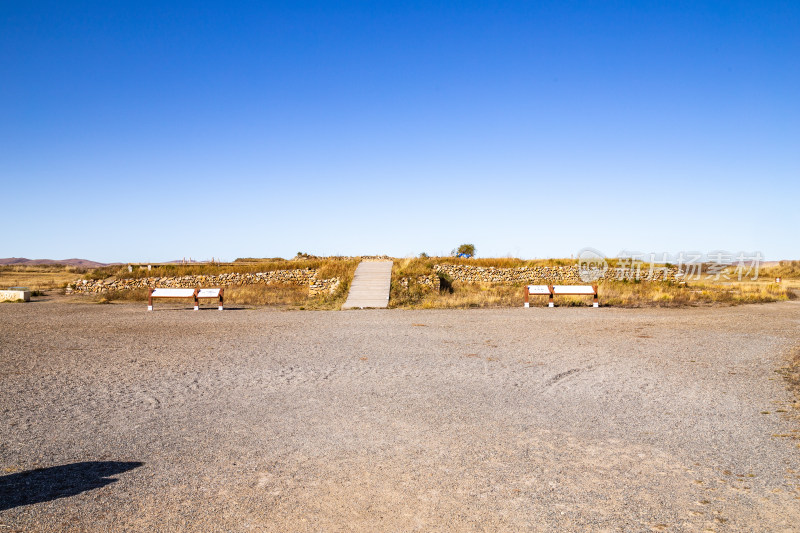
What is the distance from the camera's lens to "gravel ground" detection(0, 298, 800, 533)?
3.88 m

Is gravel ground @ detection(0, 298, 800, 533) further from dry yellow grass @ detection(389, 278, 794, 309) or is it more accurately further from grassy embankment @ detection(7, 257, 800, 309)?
grassy embankment @ detection(7, 257, 800, 309)

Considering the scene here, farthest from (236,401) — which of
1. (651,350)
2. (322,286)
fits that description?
(322,286)

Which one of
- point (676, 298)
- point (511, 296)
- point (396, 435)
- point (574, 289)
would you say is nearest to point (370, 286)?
point (511, 296)

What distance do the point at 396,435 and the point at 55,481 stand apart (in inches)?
120

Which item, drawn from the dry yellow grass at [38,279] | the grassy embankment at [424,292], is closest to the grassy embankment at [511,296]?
the grassy embankment at [424,292]

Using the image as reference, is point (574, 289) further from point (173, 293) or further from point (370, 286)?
point (173, 293)

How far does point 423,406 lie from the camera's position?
6742 millimetres

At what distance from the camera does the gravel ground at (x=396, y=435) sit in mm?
3883

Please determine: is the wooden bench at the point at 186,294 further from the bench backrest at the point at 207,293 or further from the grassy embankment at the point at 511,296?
the grassy embankment at the point at 511,296

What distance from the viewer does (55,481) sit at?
4.36m

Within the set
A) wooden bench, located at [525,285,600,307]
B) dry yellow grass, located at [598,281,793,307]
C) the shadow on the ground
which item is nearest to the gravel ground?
the shadow on the ground

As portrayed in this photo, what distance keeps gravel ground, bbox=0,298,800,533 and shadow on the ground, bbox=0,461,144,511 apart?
1.0 inches

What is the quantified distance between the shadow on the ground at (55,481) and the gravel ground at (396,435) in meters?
0.02

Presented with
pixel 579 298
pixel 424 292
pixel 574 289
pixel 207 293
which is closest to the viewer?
pixel 207 293
